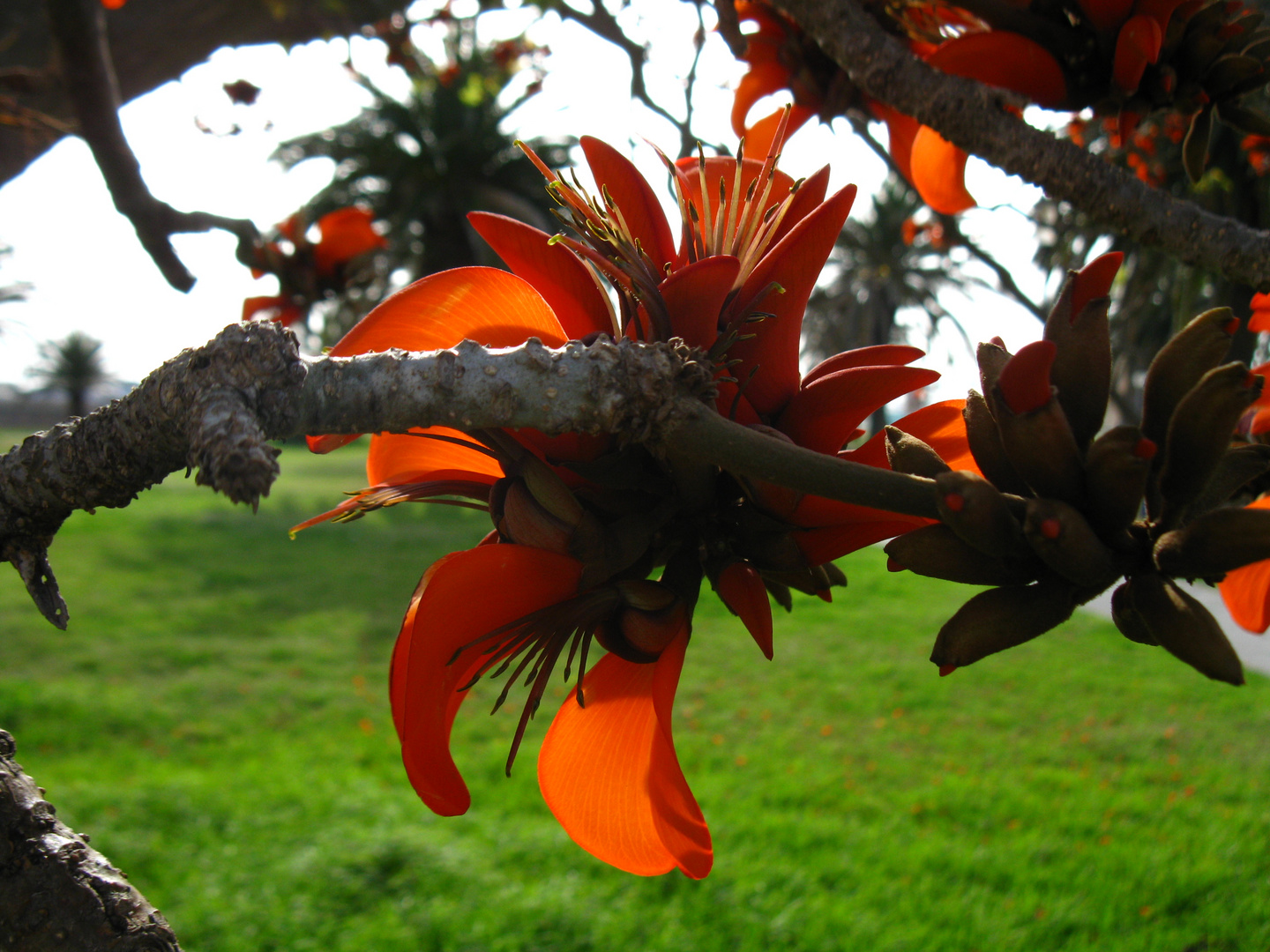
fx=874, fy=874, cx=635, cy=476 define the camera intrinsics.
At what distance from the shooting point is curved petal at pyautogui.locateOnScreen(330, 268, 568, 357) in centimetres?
75

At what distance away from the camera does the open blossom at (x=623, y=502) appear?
2.29ft

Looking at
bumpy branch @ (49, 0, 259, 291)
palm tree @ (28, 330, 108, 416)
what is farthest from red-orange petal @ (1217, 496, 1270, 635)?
palm tree @ (28, 330, 108, 416)

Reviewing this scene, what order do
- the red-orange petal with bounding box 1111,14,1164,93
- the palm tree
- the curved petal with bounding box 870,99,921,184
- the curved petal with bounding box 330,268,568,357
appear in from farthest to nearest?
the palm tree < the curved petal with bounding box 870,99,921,184 < the red-orange petal with bounding box 1111,14,1164,93 < the curved petal with bounding box 330,268,568,357

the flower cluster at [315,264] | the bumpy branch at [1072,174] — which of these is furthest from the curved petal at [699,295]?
the flower cluster at [315,264]

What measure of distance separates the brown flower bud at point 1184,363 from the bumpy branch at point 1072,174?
496 mm

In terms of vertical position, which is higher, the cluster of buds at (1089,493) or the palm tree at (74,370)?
the palm tree at (74,370)

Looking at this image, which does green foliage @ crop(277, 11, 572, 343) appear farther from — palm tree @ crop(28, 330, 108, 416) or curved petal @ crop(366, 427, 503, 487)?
palm tree @ crop(28, 330, 108, 416)

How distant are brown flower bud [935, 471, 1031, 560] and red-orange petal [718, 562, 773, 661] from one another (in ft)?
0.79

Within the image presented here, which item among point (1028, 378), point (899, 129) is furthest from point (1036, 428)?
point (899, 129)

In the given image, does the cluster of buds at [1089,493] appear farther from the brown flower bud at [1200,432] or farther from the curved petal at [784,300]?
the curved petal at [784,300]

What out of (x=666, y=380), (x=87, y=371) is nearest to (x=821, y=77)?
(x=666, y=380)

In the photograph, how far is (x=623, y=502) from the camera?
2.36 feet

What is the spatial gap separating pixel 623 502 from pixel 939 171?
86 cm

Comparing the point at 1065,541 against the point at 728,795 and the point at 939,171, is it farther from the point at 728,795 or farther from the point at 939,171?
the point at 728,795
